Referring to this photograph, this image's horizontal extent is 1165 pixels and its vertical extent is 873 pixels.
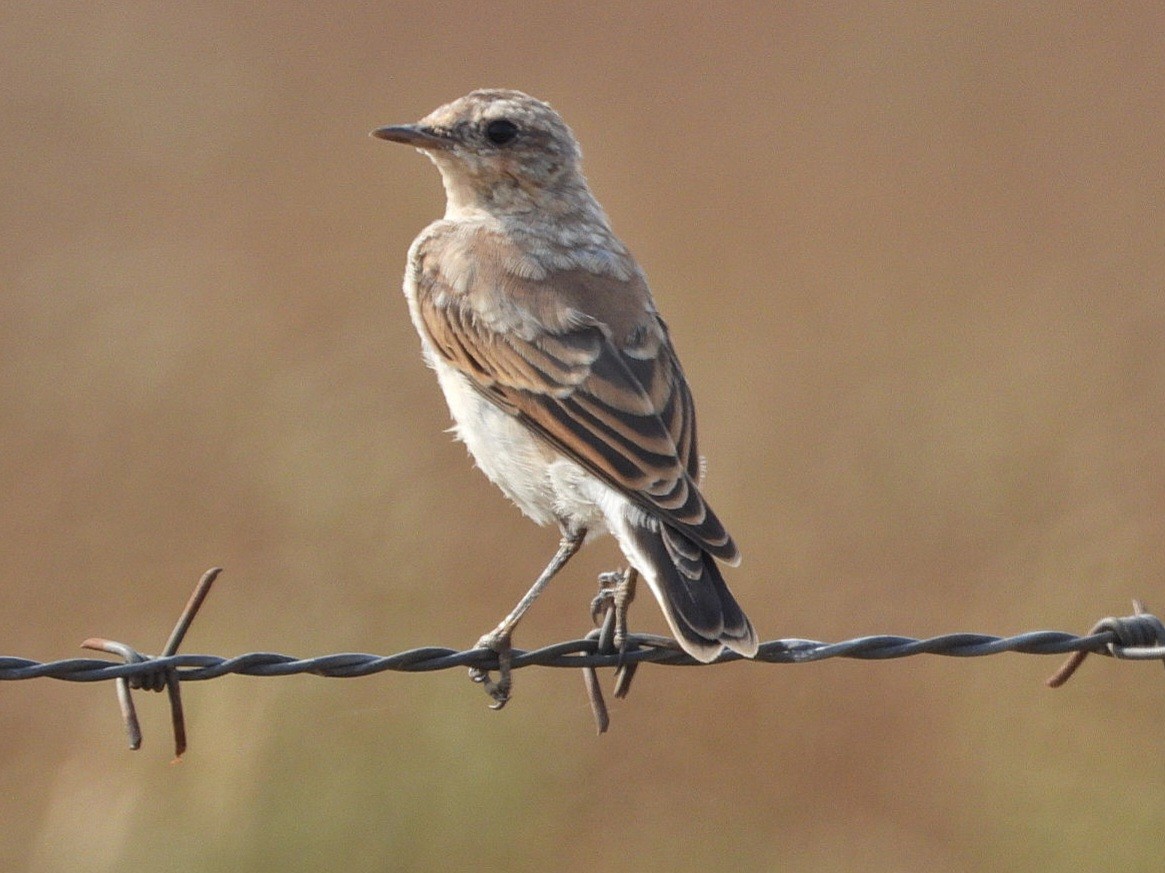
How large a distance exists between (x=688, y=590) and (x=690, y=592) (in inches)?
0.5

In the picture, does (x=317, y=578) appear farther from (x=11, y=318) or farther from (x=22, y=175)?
(x=22, y=175)

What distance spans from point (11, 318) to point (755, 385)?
4599 millimetres

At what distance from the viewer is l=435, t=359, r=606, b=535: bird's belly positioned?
579 cm

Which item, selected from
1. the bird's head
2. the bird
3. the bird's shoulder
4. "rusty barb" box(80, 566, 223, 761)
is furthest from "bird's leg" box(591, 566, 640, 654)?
the bird's head

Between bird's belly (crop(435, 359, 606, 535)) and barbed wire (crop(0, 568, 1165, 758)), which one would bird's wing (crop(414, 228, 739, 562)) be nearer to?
bird's belly (crop(435, 359, 606, 535))

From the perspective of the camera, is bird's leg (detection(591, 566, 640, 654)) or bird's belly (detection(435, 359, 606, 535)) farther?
bird's belly (detection(435, 359, 606, 535))

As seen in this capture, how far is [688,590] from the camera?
16.7 feet

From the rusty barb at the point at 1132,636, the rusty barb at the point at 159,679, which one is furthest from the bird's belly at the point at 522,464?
the rusty barb at the point at 1132,636

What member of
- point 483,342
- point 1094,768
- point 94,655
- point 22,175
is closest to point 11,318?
point 22,175

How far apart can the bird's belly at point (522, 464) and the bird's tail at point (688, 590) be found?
1.11 ft

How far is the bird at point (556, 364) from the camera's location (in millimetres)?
5289

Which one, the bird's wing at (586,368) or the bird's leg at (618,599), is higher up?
the bird's wing at (586,368)

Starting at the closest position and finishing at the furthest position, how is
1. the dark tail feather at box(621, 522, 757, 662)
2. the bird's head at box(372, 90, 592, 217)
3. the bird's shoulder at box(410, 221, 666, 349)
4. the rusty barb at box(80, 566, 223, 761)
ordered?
the rusty barb at box(80, 566, 223, 761)
the dark tail feather at box(621, 522, 757, 662)
the bird's shoulder at box(410, 221, 666, 349)
the bird's head at box(372, 90, 592, 217)

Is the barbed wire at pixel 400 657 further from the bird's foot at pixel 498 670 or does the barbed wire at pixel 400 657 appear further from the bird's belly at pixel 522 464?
the bird's belly at pixel 522 464
